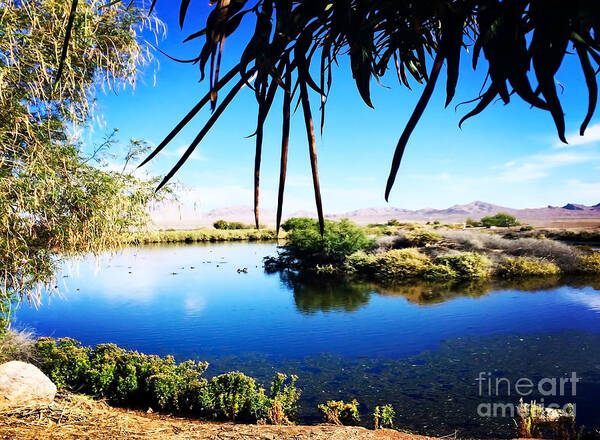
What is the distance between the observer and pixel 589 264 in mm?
19234

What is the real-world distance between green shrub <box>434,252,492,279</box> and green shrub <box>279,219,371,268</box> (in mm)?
5026

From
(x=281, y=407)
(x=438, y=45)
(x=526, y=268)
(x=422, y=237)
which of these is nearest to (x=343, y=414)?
(x=281, y=407)

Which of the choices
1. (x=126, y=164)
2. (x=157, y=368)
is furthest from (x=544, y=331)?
(x=126, y=164)

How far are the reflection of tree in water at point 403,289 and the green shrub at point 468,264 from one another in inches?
32.1

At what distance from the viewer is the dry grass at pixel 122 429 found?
4301 millimetres

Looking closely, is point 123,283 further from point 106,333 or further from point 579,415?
point 579,415

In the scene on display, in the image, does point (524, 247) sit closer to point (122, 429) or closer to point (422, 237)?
point (422, 237)

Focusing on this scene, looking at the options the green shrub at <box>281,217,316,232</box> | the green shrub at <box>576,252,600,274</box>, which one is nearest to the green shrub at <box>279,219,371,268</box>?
the green shrub at <box>281,217,316,232</box>

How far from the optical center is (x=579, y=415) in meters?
5.83

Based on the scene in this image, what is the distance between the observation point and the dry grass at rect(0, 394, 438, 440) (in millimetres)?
4301

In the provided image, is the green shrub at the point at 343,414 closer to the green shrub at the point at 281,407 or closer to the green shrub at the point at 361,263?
the green shrub at the point at 281,407

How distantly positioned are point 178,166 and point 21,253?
7.13 meters

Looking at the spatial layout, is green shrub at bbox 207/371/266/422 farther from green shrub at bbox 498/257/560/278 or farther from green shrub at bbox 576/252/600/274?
green shrub at bbox 576/252/600/274

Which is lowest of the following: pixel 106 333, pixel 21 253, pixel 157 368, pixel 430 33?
pixel 106 333
